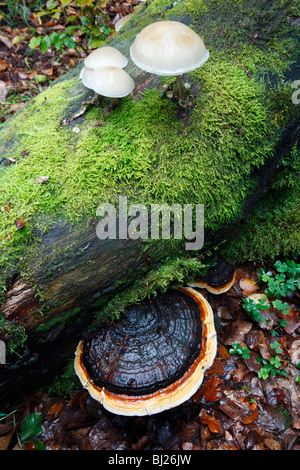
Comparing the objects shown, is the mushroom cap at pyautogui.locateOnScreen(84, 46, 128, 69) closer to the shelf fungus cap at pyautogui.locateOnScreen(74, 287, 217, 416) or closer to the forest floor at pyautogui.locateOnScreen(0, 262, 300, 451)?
the shelf fungus cap at pyautogui.locateOnScreen(74, 287, 217, 416)

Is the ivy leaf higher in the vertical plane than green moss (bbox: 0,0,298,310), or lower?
lower

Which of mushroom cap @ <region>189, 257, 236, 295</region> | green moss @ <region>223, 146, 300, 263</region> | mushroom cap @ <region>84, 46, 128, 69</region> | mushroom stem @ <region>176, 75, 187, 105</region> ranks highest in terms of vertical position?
mushroom cap @ <region>84, 46, 128, 69</region>

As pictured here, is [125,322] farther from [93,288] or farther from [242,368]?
[242,368]

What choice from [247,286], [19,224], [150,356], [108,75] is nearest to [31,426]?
[150,356]

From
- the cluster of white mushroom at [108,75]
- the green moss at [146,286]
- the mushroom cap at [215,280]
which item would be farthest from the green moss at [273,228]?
the cluster of white mushroom at [108,75]

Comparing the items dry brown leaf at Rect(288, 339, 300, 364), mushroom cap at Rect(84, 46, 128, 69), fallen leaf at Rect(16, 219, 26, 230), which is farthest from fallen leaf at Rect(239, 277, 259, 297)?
mushroom cap at Rect(84, 46, 128, 69)

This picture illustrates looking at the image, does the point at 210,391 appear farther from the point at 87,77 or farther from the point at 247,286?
the point at 87,77

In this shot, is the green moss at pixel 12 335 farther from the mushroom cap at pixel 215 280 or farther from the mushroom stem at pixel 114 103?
the mushroom stem at pixel 114 103
